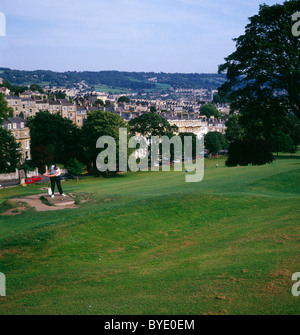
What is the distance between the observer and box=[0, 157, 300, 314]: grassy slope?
36.4ft

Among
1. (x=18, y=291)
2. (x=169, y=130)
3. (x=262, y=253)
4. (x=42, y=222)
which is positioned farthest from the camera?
(x=169, y=130)

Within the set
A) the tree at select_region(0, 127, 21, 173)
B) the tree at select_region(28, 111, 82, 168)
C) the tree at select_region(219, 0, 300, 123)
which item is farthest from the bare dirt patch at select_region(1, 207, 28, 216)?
the tree at select_region(28, 111, 82, 168)

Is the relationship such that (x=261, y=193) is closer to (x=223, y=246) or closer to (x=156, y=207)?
(x=156, y=207)

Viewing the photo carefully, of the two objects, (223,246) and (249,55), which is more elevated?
(249,55)

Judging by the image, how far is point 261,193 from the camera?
27.1 metres

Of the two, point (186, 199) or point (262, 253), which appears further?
point (186, 199)

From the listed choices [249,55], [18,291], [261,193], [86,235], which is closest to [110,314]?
[18,291]

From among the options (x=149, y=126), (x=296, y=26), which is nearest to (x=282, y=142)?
(x=149, y=126)

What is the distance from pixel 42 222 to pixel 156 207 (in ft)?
20.8

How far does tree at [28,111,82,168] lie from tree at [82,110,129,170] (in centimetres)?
862

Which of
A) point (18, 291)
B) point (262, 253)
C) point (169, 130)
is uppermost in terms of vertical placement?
point (169, 130)

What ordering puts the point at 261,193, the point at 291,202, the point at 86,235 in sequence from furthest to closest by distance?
the point at 261,193 → the point at 291,202 → the point at 86,235

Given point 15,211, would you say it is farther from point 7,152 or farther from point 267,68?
point 7,152

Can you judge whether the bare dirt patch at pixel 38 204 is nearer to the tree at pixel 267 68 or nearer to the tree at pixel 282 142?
the tree at pixel 267 68
